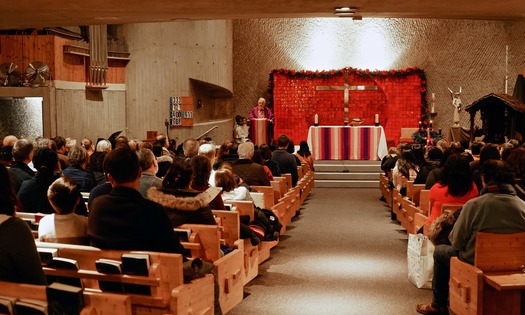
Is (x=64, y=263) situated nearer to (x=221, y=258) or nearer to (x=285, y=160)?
(x=221, y=258)

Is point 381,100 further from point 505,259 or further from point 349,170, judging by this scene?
point 505,259

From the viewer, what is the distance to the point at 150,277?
3.17 m

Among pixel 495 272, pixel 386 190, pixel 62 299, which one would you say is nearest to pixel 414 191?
pixel 386 190

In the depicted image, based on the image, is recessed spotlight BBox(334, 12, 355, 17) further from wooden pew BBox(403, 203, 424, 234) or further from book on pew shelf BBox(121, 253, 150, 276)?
book on pew shelf BBox(121, 253, 150, 276)

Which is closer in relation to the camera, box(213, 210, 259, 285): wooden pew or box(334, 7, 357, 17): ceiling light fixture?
box(213, 210, 259, 285): wooden pew

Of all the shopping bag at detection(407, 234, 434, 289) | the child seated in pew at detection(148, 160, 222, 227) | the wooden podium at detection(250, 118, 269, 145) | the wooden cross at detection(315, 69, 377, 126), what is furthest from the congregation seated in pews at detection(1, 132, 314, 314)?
the wooden cross at detection(315, 69, 377, 126)

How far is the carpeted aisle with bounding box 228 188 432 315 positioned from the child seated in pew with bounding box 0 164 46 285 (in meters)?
2.36

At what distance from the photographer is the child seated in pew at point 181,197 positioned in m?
4.15

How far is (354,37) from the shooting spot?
17875 mm

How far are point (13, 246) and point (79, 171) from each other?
3198 millimetres

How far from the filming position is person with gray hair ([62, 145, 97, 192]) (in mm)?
5582

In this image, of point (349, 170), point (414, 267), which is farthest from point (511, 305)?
point (349, 170)

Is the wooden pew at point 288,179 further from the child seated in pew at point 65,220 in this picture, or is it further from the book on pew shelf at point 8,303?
the book on pew shelf at point 8,303

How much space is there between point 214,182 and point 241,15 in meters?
2.54
